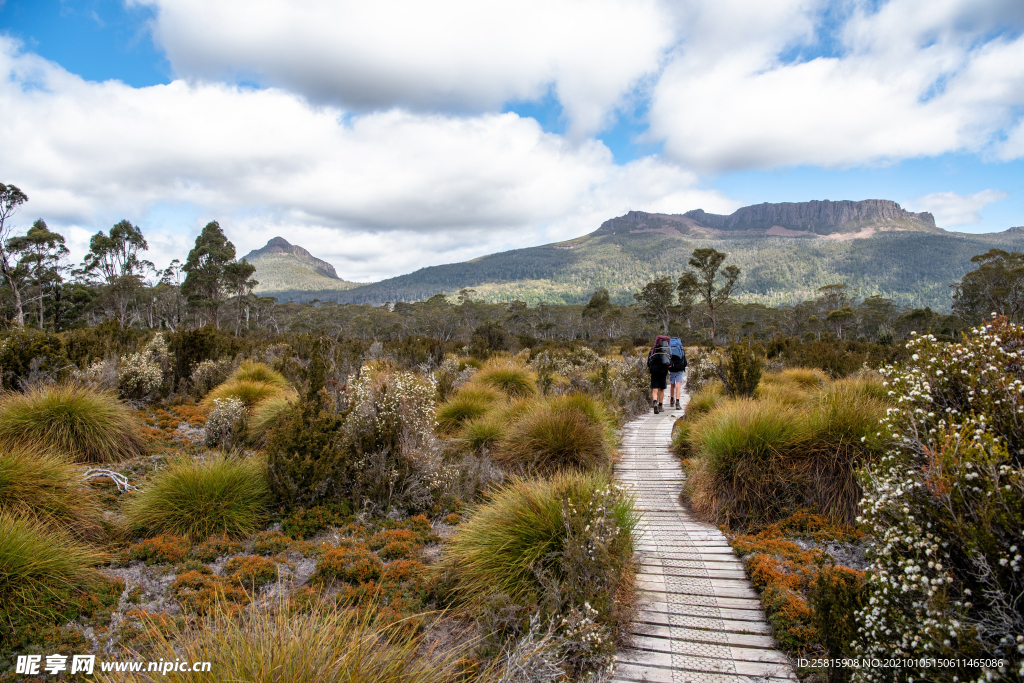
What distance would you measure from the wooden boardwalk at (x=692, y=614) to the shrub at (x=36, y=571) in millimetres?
4198

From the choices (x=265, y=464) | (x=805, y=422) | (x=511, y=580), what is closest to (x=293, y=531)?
(x=265, y=464)

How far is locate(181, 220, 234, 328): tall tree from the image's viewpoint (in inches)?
1684

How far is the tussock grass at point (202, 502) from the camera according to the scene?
484 cm

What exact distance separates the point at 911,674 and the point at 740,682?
3.27ft

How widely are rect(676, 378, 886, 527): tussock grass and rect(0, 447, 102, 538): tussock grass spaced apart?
6.70 metres

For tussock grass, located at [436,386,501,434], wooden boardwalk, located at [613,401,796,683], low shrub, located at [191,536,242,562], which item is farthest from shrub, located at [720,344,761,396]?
low shrub, located at [191,536,242,562]

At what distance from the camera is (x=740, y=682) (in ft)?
9.53

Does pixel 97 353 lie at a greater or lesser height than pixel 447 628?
greater

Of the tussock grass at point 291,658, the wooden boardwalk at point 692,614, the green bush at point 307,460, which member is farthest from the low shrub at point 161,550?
the wooden boardwalk at point 692,614

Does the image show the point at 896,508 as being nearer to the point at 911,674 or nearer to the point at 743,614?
the point at 911,674

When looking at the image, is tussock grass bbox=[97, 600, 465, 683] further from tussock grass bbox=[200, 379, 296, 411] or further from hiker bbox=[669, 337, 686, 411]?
hiker bbox=[669, 337, 686, 411]

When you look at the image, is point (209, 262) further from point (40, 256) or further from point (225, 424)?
point (225, 424)

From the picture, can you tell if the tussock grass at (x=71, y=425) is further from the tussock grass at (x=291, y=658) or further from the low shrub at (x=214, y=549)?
the tussock grass at (x=291, y=658)

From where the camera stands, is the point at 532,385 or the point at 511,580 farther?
the point at 532,385
